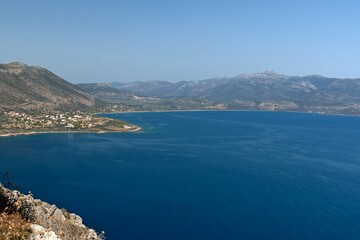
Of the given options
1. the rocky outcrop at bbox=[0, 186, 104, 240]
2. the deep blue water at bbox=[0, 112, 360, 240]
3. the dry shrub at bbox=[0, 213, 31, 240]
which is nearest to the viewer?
the dry shrub at bbox=[0, 213, 31, 240]

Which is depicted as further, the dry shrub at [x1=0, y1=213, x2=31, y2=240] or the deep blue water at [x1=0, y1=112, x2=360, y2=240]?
the deep blue water at [x1=0, y1=112, x2=360, y2=240]

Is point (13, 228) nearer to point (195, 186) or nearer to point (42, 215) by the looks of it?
point (42, 215)

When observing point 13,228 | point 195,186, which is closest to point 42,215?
point 13,228

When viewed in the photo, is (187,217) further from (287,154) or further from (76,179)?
(287,154)

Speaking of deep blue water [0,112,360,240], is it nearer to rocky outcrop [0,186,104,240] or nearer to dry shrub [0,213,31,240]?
rocky outcrop [0,186,104,240]

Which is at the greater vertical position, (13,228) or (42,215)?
(13,228)

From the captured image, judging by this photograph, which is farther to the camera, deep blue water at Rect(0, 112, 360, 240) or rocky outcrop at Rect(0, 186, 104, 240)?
deep blue water at Rect(0, 112, 360, 240)

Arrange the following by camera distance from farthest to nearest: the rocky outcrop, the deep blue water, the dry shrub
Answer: the deep blue water
the rocky outcrop
the dry shrub

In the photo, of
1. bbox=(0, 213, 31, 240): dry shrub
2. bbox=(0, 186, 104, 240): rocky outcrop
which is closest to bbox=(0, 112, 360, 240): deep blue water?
bbox=(0, 186, 104, 240): rocky outcrop

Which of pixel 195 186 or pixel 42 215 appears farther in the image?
pixel 195 186

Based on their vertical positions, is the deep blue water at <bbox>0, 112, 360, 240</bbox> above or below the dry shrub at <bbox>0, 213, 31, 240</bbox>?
below
